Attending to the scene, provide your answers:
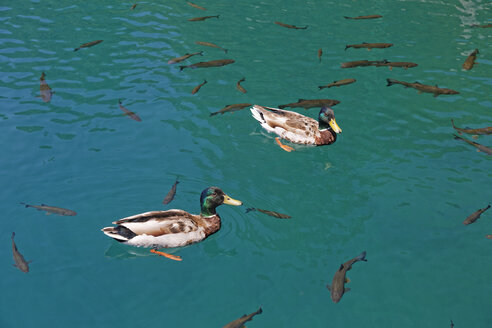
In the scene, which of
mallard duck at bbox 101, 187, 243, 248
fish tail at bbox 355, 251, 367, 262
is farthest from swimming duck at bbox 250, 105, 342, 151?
fish tail at bbox 355, 251, 367, 262

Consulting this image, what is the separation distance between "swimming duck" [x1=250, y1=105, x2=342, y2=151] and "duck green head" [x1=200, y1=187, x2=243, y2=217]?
8.57 feet

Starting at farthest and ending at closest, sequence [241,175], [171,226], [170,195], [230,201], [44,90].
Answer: [44,90] → [241,175] → [170,195] → [230,201] → [171,226]

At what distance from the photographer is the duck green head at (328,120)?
949 centimetres

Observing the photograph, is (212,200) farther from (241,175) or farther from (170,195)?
(241,175)

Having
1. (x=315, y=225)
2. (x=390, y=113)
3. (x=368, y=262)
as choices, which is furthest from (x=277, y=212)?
(x=390, y=113)

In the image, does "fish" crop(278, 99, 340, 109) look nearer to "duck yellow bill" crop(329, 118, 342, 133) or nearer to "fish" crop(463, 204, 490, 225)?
"duck yellow bill" crop(329, 118, 342, 133)

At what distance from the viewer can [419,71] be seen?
484 inches

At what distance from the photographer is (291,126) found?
961 centimetres

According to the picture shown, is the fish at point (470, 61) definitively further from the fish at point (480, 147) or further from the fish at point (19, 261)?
the fish at point (19, 261)

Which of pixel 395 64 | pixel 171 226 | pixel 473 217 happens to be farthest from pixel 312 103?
pixel 171 226

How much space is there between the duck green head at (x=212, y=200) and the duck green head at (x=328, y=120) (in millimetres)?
3238

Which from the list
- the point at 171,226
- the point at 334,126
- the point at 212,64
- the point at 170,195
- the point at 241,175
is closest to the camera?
the point at 171,226

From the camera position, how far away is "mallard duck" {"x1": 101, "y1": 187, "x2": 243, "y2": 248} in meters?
6.59

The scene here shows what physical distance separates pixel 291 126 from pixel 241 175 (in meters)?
1.82
